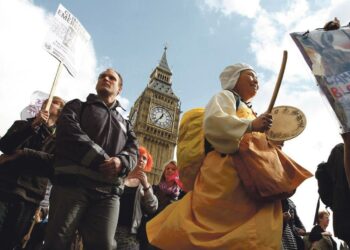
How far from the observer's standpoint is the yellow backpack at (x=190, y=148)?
7.48 feet

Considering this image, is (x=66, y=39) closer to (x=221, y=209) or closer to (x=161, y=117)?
(x=221, y=209)

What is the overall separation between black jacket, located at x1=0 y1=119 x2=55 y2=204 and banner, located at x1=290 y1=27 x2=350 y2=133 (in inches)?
83.7

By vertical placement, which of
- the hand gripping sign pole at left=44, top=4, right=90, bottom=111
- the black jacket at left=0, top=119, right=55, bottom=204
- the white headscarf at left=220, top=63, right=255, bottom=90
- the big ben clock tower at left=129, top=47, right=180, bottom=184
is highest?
the big ben clock tower at left=129, top=47, right=180, bottom=184

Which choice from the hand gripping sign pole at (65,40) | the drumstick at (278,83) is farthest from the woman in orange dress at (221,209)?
the hand gripping sign pole at (65,40)

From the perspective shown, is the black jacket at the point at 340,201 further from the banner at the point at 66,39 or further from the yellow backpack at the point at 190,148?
the banner at the point at 66,39

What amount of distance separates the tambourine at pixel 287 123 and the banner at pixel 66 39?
6.28 ft

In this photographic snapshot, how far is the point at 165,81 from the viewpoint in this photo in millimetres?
48156

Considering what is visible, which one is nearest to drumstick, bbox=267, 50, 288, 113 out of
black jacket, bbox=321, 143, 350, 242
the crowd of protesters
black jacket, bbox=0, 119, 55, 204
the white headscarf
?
the crowd of protesters

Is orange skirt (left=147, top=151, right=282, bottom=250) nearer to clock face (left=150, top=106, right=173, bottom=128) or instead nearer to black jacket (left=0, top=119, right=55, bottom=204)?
black jacket (left=0, top=119, right=55, bottom=204)

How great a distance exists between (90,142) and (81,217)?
461mm

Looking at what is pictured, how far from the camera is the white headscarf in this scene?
256 centimetres

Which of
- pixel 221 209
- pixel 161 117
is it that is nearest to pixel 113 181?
pixel 221 209

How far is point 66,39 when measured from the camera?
134 inches

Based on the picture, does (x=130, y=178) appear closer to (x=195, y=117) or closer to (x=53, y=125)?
(x=53, y=125)
